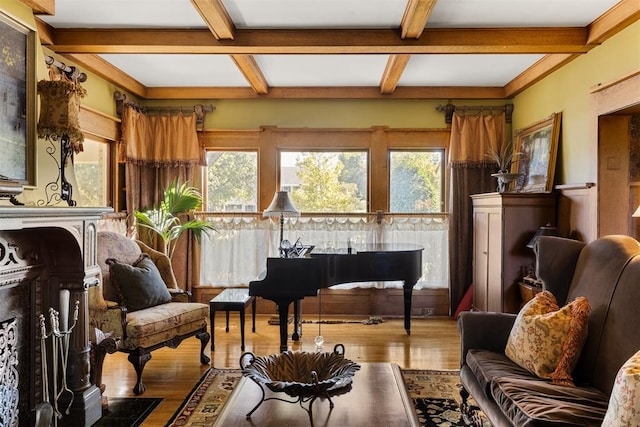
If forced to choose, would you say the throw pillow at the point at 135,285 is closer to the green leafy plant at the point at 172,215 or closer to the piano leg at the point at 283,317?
the piano leg at the point at 283,317

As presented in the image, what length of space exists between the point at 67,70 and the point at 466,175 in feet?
13.1

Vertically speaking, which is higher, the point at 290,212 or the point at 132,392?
the point at 290,212

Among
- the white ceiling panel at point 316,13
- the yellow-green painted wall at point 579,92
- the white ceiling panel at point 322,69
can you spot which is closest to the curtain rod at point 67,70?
the white ceiling panel at point 316,13

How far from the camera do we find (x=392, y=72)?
4.29 metres

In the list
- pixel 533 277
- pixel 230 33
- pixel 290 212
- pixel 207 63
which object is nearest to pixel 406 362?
pixel 533 277

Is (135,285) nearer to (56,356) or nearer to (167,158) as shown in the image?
(56,356)

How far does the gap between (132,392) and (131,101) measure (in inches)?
123

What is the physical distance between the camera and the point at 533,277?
13.2 feet

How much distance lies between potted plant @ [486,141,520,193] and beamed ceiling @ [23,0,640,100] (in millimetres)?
860

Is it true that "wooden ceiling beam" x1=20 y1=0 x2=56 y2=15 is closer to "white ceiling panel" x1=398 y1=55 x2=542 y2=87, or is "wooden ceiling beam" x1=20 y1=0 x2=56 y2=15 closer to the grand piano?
the grand piano

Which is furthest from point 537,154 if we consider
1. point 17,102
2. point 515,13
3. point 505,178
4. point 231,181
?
point 17,102

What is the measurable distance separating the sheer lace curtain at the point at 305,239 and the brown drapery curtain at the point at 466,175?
13 cm

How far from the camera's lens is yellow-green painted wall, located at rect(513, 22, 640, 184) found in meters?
3.17

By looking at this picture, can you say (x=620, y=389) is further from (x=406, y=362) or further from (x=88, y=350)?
(x=88, y=350)
